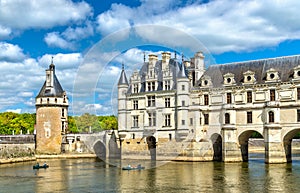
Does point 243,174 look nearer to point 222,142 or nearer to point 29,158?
point 222,142

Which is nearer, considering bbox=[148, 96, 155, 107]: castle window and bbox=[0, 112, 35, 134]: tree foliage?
bbox=[148, 96, 155, 107]: castle window

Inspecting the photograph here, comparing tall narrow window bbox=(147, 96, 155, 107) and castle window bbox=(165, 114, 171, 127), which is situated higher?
tall narrow window bbox=(147, 96, 155, 107)

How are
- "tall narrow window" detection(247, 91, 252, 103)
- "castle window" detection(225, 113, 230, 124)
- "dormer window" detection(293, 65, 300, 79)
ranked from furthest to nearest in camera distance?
1. "castle window" detection(225, 113, 230, 124)
2. "tall narrow window" detection(247, 91, 252, 103)
3. "dormer window" detection(293, 65, 300, 79)

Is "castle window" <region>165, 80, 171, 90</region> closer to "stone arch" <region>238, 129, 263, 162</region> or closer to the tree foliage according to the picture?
"stone arch" <region>238, 129, 263, 162</region>

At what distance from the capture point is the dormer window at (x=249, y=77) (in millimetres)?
44969

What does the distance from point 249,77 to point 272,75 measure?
7.85ft

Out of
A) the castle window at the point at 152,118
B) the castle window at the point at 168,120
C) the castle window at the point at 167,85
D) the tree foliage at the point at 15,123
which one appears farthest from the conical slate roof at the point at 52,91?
the tree foliage at the point at 15,123

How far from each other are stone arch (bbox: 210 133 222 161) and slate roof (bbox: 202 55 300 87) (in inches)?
207

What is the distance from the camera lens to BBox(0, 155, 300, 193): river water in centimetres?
2792

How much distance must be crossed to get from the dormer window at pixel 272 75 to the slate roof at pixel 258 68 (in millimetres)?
488

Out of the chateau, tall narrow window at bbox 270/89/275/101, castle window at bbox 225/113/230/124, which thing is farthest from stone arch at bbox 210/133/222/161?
tall narrow window at bbox 270/89/275/101

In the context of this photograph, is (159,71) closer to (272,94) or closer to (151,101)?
(151,101)

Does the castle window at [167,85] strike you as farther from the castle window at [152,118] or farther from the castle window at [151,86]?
the castle window at [152,118]

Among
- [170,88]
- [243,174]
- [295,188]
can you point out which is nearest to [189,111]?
[170,88]
